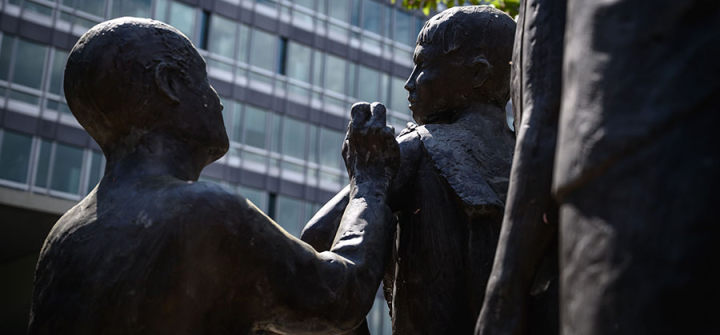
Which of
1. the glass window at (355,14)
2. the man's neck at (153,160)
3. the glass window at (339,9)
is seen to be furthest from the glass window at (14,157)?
the man's neck at (153,160)

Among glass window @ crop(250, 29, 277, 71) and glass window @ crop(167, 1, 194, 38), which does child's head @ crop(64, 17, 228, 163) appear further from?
glass window @ crop(250, 29, 277, 71)

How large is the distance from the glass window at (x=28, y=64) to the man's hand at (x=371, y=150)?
17.8 m

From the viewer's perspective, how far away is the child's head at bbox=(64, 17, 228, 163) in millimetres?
2990

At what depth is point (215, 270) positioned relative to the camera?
9.15ft

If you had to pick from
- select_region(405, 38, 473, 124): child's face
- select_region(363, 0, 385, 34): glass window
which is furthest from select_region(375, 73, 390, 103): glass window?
select_region(405, 38, 473, 124): child's face

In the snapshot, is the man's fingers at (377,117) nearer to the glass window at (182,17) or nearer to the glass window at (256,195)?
the glass window at (256,195)

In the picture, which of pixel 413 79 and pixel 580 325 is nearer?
pixel 580 325

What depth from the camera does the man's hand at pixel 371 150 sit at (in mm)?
3240

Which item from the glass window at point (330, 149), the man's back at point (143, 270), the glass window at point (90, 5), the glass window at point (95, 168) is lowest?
the man's back at point (143, 270)

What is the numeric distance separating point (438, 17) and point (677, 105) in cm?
184

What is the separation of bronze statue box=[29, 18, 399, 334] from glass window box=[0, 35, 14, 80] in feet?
57.9

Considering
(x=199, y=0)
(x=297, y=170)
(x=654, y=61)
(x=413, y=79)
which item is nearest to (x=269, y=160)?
(x=297, y=170)

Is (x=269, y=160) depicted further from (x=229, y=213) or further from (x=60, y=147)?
(x=229, y=213)

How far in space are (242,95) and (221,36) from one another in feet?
4.99
